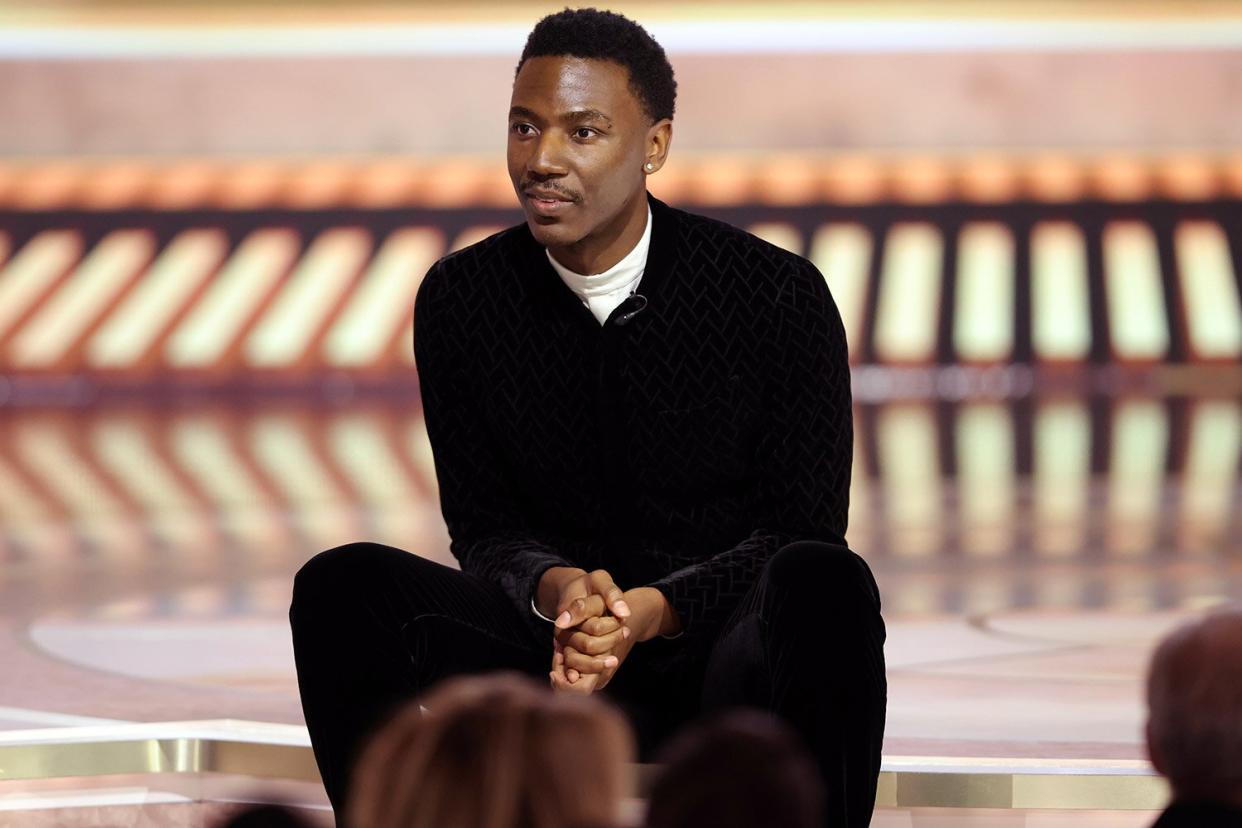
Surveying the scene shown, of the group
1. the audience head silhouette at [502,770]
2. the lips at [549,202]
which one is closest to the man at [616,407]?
the lips at [549,202]

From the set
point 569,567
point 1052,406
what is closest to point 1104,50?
point 1052,406

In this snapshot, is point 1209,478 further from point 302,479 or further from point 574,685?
point 574,685

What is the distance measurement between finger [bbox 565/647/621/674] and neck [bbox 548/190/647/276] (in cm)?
32

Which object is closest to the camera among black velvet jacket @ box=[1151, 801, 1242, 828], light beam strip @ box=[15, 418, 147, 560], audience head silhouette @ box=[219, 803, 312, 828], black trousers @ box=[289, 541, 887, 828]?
audience head silhouette @ box=[219, 803, 312, 828]

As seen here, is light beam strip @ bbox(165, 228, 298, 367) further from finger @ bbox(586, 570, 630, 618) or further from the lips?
finger @ bbox(586, 570, 630, 618)

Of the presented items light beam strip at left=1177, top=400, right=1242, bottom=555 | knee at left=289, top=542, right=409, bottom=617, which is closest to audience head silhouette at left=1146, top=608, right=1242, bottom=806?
knee at left=289, top=542, right=409, bottom=617

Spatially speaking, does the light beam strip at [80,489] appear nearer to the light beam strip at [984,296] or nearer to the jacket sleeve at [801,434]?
the jacket sleeve at [801,434]

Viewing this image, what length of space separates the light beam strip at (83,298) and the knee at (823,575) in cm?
573

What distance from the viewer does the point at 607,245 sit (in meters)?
1.41

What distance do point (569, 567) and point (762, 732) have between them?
65 cm

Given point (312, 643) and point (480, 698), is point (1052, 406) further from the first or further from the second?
point (480, 698)

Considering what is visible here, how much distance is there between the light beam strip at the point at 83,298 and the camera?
655 cm

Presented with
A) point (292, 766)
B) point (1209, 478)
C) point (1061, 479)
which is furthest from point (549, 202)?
point (1209, 478)

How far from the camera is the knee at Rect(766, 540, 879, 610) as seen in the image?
1163 millimetres
